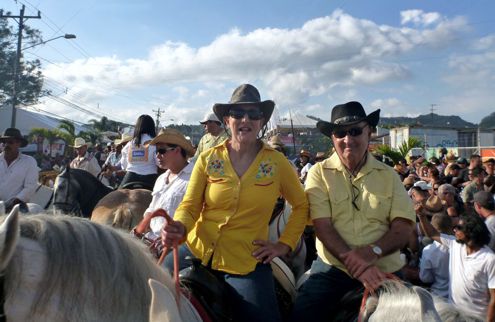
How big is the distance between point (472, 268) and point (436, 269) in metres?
0.90

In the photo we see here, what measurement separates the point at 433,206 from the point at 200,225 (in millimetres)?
5603

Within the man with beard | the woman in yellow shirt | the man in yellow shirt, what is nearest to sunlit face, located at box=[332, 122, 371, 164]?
the man in yellow shirt

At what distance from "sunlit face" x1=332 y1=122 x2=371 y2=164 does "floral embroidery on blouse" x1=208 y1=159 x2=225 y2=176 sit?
2.56ft

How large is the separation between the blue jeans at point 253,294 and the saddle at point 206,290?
70mm

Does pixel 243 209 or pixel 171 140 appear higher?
pixel 171 140

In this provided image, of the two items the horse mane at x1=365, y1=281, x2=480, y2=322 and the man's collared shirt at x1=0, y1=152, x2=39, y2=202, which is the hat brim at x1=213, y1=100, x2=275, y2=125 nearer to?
the horse mane at x1=365, y1=281, x2=480, y2=322

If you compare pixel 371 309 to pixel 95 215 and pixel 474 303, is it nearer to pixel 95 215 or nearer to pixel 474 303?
pixel 474 303

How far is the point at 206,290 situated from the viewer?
233cm

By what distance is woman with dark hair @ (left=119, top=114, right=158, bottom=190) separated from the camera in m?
6.61

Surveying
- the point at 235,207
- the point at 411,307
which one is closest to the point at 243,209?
the point at 235,207

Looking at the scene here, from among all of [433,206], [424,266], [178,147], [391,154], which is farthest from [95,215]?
[391,154]

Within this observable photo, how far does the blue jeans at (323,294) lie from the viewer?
2.65 m

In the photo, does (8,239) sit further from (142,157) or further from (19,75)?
(19,75)

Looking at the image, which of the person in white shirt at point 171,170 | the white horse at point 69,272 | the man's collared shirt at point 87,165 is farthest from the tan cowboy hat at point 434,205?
the man's collared shirt at point 87,165
